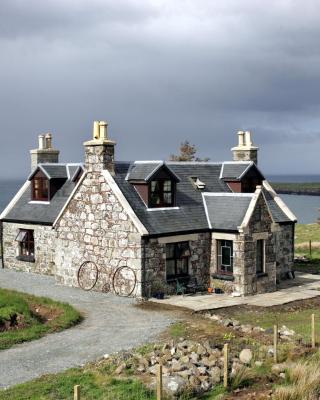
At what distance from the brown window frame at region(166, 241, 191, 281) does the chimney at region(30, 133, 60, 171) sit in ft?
41.8

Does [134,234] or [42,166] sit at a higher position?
[42,166]

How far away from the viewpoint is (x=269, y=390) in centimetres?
1506

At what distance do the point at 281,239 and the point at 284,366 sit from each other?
51.6 feet

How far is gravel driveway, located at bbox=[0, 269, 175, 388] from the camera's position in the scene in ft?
55.0

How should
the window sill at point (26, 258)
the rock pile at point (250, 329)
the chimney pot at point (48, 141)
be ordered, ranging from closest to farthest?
the rock pile at point (250, 329)
the window sill at point (26, 258)
the chimney pot at point (48, 141)

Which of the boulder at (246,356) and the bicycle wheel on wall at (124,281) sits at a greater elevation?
the bicycle wheel on wall at (124,281)

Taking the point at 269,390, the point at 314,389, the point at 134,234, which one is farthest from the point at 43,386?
the point at 134,234

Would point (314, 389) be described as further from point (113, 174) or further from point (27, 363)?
point (113, 174)

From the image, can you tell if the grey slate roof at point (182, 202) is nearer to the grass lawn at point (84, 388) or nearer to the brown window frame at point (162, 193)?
the brown window frame at point (162, 193)

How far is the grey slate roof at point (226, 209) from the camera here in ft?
90.9

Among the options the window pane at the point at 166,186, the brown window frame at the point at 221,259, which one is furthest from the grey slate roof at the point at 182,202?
the brown window frame at the point at 221,259

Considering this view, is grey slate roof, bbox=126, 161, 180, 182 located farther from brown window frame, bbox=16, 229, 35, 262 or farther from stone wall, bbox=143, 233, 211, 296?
brown window frame, bbox=16, 229, 35, 262

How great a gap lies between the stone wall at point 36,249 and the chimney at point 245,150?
11175mm

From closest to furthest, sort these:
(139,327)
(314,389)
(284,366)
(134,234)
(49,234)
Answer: (314,389) → (284,366) → (139,327) → (134,234) → (49,234)
